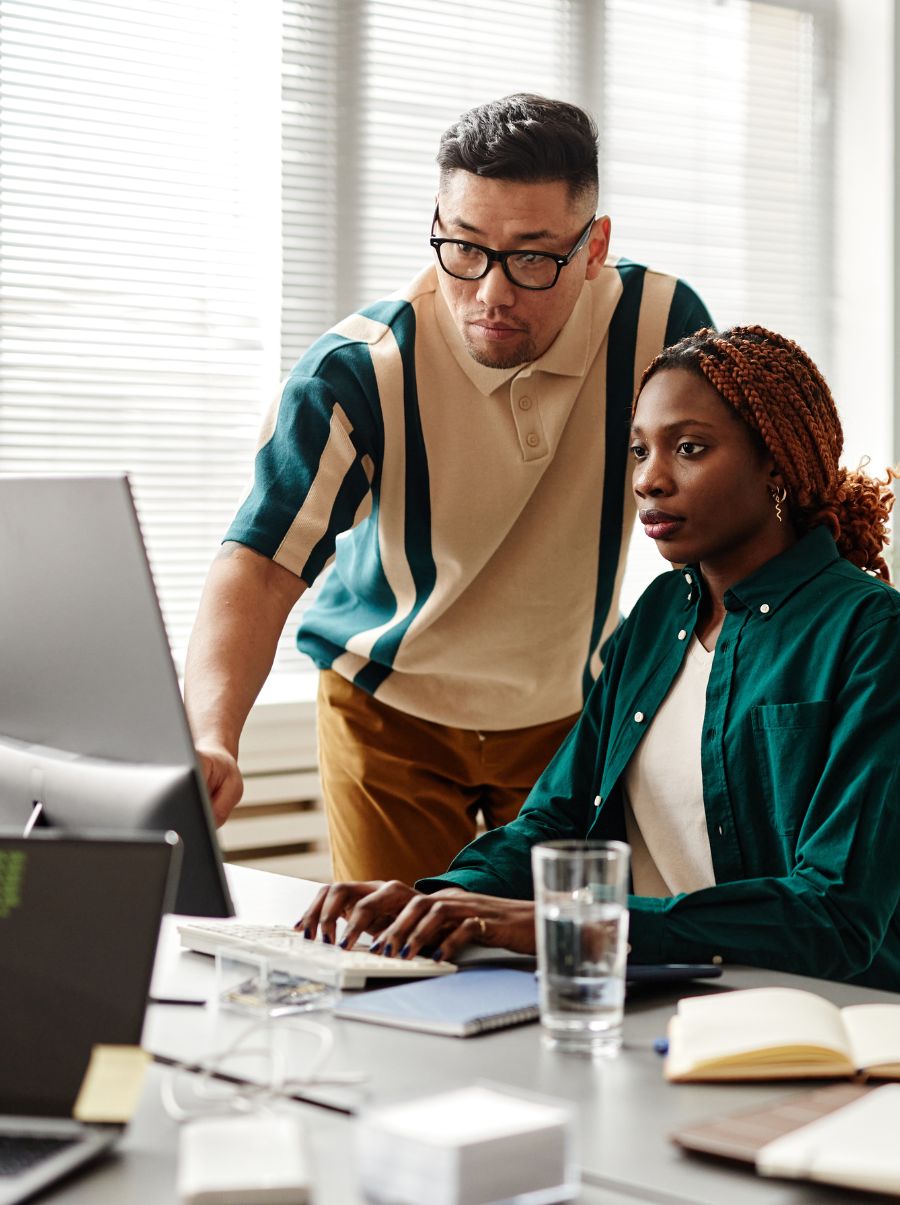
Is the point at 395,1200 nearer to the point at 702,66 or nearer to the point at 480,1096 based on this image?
the point at 480,1096

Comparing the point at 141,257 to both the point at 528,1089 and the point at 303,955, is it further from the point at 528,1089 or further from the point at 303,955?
the point at 528,1089

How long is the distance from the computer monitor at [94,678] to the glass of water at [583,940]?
0.75 feet

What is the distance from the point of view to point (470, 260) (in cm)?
190

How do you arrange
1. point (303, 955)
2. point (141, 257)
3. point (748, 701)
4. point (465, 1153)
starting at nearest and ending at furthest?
1. point (465, 1153)
2. point (303, 955)
3. point (748, 701)
4. point (141, 257)

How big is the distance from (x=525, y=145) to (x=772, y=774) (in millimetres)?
830

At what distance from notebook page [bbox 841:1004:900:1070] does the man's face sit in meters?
1.06

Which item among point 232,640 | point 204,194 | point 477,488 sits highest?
point 204,194

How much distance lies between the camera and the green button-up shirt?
4.40ft

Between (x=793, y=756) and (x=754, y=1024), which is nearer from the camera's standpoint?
(x=754, y=1024)

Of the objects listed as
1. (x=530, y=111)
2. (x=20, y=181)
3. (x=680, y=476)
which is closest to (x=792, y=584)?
(x=680, y=476)

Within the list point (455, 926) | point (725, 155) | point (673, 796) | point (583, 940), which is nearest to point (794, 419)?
point (673, 796)

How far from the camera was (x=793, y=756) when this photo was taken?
151cm

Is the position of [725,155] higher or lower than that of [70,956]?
higher

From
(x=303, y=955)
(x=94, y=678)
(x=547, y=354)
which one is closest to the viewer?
(x=94, y=678)
